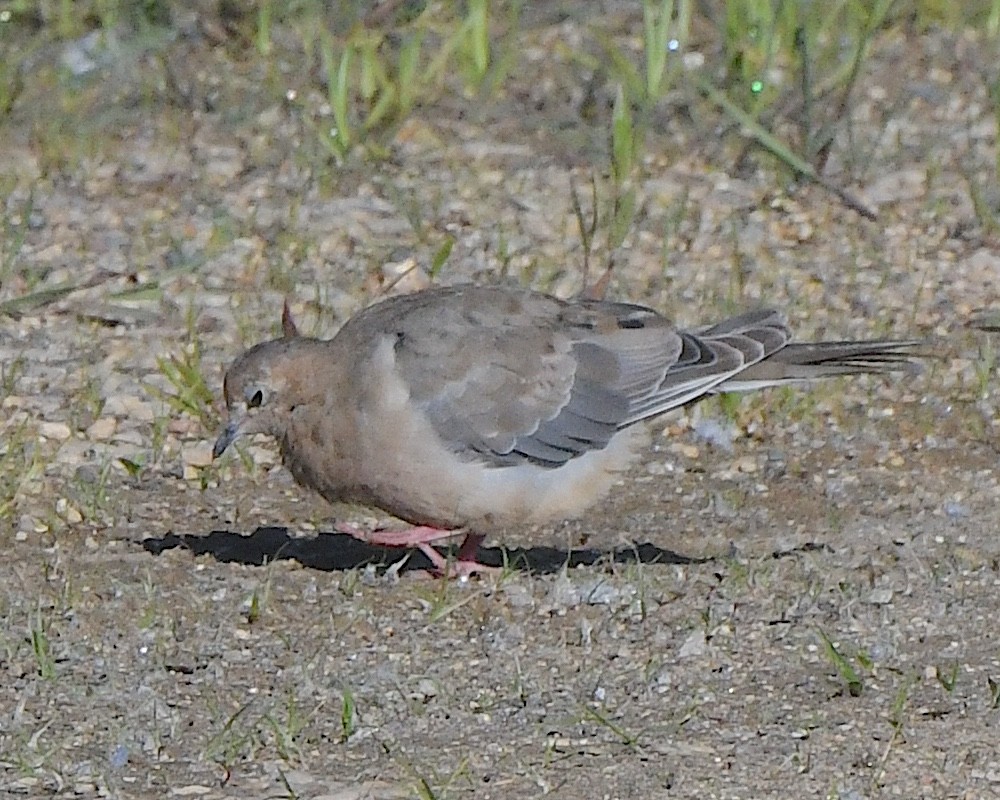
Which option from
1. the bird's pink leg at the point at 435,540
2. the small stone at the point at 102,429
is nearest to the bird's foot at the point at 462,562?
the bird's pink leg at the point at 435,540

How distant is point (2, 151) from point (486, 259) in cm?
189

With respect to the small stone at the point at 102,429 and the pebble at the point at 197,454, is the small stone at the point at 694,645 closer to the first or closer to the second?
the pebble at the point at 197,454

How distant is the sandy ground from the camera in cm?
417

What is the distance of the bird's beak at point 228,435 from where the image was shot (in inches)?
200

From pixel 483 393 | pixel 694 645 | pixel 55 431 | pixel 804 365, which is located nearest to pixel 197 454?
pixel 55 431

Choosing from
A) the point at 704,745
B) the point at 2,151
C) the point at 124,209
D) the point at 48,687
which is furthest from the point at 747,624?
the point at 2,151

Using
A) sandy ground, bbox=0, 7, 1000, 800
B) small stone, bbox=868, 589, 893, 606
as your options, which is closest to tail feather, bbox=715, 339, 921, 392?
sandy ground, bbox=0, 7, 1000, 800

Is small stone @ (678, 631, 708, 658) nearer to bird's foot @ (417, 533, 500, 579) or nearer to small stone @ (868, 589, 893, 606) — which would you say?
small stone @ (868, 589, 893, 606)

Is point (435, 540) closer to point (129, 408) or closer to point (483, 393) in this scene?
point (483, 393)

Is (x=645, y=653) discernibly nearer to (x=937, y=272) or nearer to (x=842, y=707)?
(x=842, y=707)

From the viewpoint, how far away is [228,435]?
16.8ft

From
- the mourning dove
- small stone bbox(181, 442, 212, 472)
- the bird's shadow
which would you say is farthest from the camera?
small stone bbox(181, 442, 212, 472)

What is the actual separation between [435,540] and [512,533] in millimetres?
447

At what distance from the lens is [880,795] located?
392 cm
